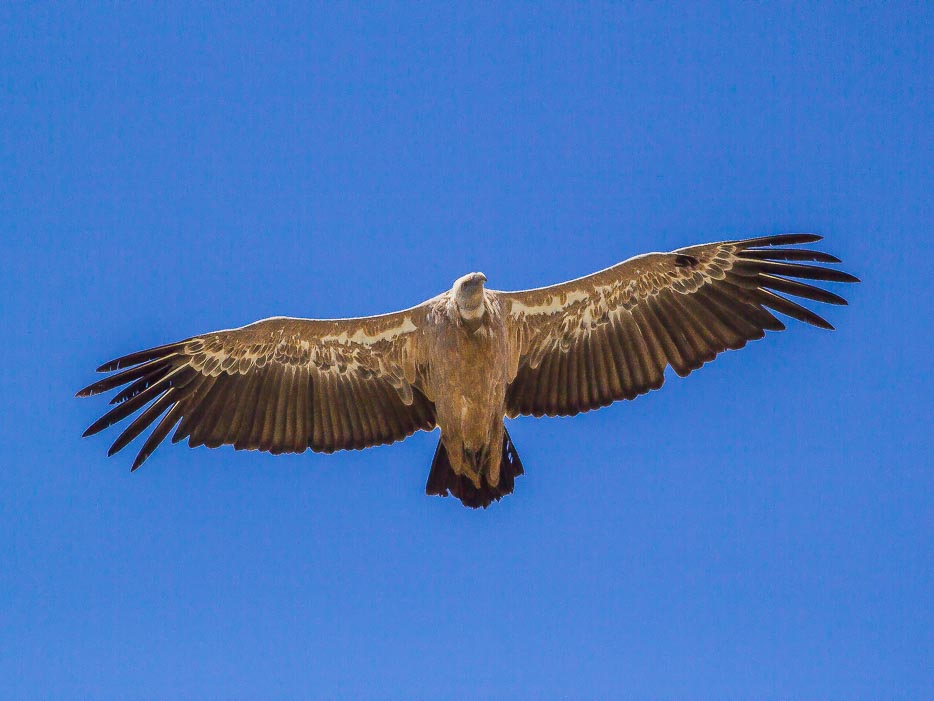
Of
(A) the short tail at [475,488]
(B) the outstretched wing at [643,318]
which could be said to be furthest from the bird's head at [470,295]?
(A) the short tail at [475,488]

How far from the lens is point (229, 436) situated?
10.1 m

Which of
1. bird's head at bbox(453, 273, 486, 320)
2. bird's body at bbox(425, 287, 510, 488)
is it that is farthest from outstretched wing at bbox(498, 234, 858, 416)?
bird's head at bbox(453, 273, 486, 320)

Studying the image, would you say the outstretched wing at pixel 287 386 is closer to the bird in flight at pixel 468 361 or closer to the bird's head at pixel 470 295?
the bird in flight at pixel 468 361

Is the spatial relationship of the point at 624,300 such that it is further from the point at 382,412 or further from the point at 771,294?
the point at 382,412

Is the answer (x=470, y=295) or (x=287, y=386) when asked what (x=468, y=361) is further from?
(x=287, y=386)

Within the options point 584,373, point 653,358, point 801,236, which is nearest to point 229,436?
point 584,373

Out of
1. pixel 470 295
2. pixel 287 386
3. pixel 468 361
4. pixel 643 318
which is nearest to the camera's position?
pixel 470 295

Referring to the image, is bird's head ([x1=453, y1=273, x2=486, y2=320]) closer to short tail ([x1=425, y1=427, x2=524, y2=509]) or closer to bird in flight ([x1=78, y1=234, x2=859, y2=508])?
bird in flight ([x1=78, y1=234, x2=859, y2=508])

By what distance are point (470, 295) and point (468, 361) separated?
2.29ft

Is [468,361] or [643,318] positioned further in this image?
[643,318]

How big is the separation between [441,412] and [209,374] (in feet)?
7.73

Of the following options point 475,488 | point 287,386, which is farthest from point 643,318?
point 287,386

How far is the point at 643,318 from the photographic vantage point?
994 centimetres

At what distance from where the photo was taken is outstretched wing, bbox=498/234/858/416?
955 cm
